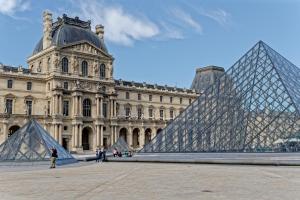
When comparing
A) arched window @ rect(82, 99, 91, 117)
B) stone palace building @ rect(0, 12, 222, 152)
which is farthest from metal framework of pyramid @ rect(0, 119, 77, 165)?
arched window @ rect(82, 99, 91, 117)

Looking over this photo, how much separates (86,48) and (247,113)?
4097cm

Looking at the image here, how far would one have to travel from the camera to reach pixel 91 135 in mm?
66000

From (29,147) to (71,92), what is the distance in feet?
117

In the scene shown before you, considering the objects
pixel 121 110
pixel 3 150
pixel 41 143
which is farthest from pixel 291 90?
pixel 121 110

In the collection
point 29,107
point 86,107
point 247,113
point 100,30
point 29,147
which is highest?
point 100,30

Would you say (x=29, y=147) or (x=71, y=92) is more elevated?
(x=71, y=92)

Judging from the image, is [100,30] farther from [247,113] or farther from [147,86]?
[247,113]

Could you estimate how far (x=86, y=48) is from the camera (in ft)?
217

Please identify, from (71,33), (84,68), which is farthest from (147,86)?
(71,33)

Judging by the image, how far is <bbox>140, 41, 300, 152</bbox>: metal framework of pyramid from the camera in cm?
2731

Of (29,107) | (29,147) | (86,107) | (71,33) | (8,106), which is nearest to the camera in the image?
(29,147)

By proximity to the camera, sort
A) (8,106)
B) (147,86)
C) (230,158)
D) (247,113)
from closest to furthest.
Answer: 1. (230,158)
2. (247,113)
3. (8,106)
4. (147,86)

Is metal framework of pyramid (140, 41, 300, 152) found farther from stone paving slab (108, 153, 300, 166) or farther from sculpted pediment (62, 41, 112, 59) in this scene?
sculpted pediment (62, 41, 112, 59)

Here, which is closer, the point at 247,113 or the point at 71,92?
the point at 247,113
